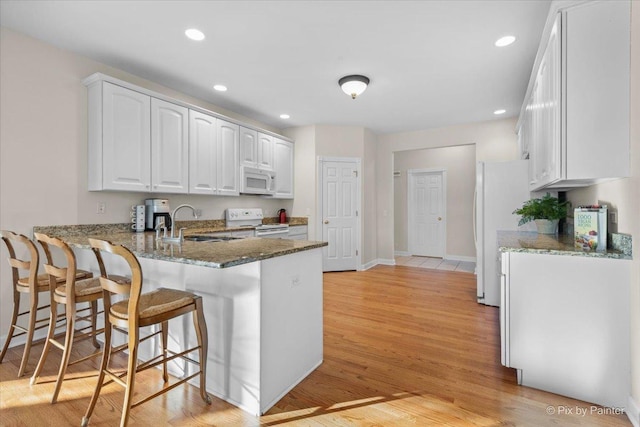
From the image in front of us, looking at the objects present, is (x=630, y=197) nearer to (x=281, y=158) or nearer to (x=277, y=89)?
(x=277, y=89)

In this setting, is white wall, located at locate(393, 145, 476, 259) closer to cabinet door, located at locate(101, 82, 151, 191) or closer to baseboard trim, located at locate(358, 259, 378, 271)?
baseboard trim, located at locate(358, 259, 378, 271)

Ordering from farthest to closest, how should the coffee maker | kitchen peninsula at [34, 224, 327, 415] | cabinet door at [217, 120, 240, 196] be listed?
cabinet door at [217, 120, 240, 196]
the coffee maker
kitchen peninsula at [34, 224, 327, 415]

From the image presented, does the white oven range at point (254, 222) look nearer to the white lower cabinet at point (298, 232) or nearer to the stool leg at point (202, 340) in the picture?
the white lower cabinet at point (298, 232)

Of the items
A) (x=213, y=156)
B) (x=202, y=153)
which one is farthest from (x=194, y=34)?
(x=213, y=156)

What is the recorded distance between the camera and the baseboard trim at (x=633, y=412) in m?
1.55

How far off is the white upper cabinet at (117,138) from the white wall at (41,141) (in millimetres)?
142

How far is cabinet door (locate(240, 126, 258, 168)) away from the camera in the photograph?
4.46 meters

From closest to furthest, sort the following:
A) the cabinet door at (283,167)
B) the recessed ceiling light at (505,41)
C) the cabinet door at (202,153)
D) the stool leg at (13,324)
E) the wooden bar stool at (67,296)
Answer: the wooden bar stool at (67,296)
the stool leg at (13,324)
the recessed ceiling light at (505,41)
the cabinet door at (202,153)
the cabinet door at (283,167)

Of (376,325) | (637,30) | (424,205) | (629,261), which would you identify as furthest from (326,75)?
(424,205)

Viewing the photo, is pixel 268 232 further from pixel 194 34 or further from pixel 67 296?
pixel 67 296

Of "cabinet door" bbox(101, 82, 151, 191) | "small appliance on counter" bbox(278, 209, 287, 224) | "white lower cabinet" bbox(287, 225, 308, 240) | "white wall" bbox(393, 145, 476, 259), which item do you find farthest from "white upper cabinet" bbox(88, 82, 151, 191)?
"white wall" bbox(393, 145, 476, 259)

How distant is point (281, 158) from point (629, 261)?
4.48m

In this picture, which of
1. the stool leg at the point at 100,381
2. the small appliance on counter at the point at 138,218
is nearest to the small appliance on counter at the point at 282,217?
the small appliance on counter at the point at 138,218

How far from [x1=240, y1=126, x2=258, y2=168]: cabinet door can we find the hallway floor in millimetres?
3589
